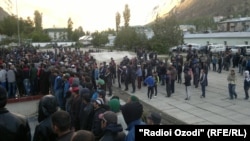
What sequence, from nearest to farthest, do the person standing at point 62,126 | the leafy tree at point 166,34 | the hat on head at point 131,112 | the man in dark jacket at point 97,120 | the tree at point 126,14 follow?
the person standing at point 62,126 < the hat on head at point 131,112 < the man in dark jacket at point 97,120 < the leafy tree at point 166,34 < the tree at point 126,14

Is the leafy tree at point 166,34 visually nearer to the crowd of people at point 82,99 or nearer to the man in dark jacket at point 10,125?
Answer: the crowd of people at point 82,99

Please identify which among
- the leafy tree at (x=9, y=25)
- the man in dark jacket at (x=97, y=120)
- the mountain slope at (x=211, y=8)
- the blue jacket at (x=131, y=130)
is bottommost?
the man in dark jacket at (x=97, y=120)

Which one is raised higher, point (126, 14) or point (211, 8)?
point (211, 8)

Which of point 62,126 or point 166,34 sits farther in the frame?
point 166,34

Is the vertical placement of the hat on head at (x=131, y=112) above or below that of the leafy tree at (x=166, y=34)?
below

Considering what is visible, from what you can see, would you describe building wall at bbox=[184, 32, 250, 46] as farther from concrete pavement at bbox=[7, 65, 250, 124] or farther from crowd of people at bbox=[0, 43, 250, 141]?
concrete pavement at bbox=[7, 65, 250, 124]

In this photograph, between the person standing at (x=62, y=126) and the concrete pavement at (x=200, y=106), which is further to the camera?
the concrete pavement at (x=200, y=106)

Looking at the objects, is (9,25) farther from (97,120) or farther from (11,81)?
(97,120)

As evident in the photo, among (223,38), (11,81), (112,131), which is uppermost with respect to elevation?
(223,38)

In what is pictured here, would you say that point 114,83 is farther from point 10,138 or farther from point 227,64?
point 10,138

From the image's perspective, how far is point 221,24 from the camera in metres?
67.1

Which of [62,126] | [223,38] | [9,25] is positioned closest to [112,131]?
[62,126]

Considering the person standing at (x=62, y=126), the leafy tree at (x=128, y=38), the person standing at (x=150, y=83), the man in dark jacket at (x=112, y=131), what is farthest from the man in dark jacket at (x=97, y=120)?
the leafy tree at (x=128, y=38)

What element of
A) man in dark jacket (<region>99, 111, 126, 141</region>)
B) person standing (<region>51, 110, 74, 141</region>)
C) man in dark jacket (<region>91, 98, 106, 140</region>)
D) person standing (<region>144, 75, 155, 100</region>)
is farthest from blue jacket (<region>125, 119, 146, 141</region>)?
person standing (<region>144, 75, 155, 100</region>)
